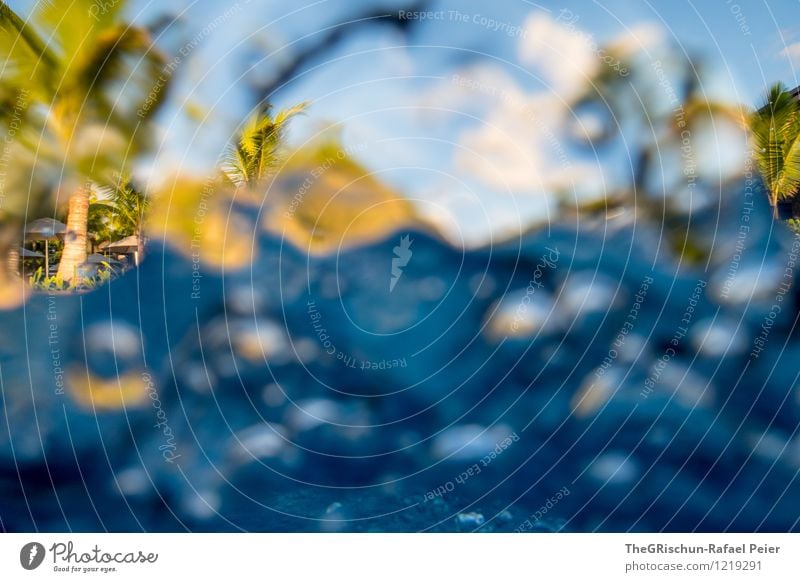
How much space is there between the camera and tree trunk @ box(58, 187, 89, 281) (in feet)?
16.9

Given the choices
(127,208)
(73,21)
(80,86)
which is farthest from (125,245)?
(73,21)

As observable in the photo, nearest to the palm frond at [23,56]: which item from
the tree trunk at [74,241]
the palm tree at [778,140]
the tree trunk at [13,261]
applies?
the tree trunk at [74,241]

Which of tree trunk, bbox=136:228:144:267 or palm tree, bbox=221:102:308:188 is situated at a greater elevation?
palm tree, bbox=221:102:308:188

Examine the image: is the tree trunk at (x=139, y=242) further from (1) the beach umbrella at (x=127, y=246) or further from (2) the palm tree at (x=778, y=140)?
(2) the palm tree at (x=778, y=140)

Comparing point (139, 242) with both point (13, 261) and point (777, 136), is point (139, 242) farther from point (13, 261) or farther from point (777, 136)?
point (777, 136)

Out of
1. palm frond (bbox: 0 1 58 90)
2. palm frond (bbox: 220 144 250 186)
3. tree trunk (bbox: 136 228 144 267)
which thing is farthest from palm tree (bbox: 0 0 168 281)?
palm frond (bbox: 220 144 250 186)

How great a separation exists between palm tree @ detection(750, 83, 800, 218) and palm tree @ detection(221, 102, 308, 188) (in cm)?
324

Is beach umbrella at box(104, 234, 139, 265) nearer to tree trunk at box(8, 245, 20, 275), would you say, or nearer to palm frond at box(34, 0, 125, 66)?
tree trunk at box(8, 245, 20, 275)

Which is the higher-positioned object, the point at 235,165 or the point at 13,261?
the point at 235,165

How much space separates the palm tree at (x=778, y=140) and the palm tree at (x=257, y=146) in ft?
10.6

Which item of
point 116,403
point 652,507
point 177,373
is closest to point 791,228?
point 652,507

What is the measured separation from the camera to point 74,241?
5.17m

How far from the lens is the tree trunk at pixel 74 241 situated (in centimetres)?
516

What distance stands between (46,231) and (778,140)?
524 cm
